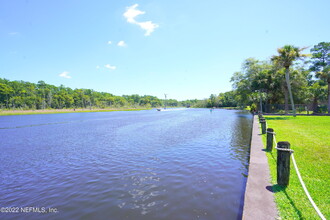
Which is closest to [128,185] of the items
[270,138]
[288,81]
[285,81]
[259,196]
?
[259,196]

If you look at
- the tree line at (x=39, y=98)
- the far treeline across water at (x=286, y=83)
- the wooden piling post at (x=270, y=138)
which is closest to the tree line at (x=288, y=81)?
the far treeline across water at (x=286, y=83)

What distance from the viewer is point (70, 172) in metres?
7.83

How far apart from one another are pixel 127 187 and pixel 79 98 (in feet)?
422

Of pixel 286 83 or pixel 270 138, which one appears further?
pixel 286 83

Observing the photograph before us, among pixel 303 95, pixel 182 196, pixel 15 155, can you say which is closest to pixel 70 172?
pixel 182 196

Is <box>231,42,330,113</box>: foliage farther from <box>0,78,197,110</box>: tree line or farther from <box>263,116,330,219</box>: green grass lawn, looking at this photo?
<box>0,78,197,110</box>: tree line

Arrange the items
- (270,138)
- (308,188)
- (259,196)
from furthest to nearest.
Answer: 1. (270,138)
2. (308,188)
3. (259,196)

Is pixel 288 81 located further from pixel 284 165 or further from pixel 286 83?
pixel 284 165

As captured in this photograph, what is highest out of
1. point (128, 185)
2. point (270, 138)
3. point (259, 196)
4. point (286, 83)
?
point (286, 83)

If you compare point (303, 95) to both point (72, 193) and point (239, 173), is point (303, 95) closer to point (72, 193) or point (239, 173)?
point (239, 173)

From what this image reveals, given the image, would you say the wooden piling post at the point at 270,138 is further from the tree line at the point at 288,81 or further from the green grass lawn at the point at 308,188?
the tree line at the point at 288,81

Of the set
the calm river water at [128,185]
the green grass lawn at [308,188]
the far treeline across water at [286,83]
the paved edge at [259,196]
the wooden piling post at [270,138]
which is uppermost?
the far treeline across water at [286,83]

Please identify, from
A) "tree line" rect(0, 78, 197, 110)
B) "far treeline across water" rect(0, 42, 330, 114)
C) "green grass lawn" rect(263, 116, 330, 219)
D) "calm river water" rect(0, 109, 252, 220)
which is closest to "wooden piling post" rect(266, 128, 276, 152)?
"green grass lawn" rect(263, 116, 330, 219)

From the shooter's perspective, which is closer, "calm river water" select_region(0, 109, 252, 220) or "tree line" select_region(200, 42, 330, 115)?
"calm river water" select_region(0, 109, 252, 220)
